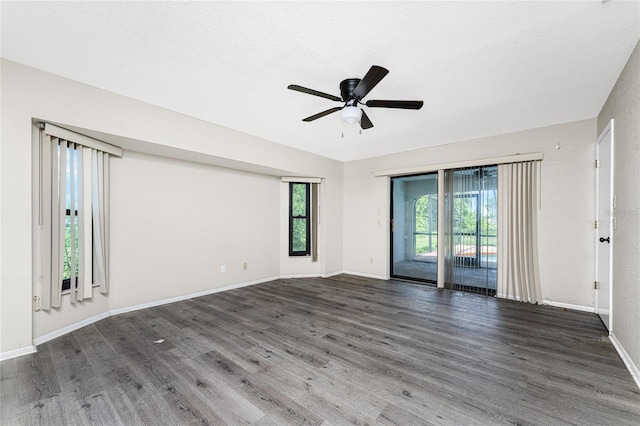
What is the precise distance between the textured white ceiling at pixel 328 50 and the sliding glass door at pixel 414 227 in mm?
2412

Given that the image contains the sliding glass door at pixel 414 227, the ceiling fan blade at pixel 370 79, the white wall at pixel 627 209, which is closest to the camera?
the ceiling fan blade at pixel 370 79

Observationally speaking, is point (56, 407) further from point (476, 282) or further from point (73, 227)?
point (476, 282)

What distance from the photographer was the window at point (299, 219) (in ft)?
18.7

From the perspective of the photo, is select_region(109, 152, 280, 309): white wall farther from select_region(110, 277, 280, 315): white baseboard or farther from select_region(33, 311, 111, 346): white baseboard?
select_region(33, 311, 111, 346): white baseboard

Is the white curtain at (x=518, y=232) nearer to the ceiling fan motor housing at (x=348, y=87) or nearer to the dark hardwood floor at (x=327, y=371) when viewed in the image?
the dark hardwood floor at (x=327, y=371)

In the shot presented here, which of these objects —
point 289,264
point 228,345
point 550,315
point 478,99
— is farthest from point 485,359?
point 289,264

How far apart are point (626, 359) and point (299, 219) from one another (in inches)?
187

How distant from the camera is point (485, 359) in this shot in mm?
2322

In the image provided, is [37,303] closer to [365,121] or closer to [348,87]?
[348,87]

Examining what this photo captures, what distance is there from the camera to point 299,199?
5773 millimetres

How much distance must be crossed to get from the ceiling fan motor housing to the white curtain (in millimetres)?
3065

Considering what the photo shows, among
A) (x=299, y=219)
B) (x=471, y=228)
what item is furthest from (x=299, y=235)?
(x=471, y=228)

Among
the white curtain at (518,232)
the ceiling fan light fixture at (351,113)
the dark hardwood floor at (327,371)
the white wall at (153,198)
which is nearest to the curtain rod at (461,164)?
the white curtain at (518,232)

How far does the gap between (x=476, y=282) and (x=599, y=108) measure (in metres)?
2.81
